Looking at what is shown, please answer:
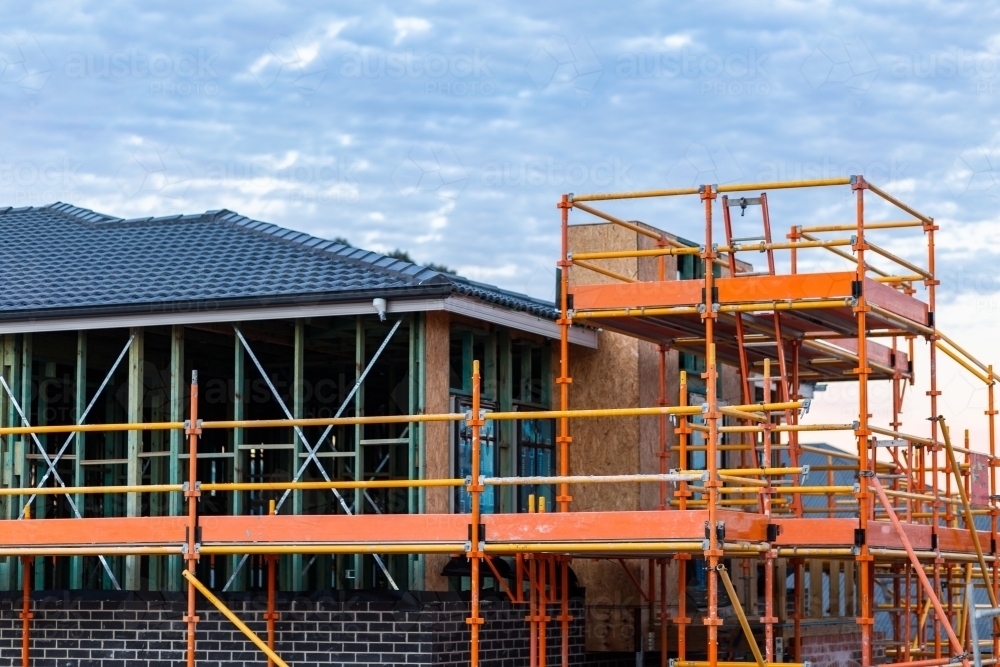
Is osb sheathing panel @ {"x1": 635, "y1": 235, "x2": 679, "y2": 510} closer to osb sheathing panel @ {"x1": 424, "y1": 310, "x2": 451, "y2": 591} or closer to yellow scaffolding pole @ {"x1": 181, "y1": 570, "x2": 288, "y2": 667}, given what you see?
osb sheathing panel @ {"x1": 424, "y1": 310, "x2": 451, "y2": 591}

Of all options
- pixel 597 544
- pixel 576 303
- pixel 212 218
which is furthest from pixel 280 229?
pixel 597 544

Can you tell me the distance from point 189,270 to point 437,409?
4.07 m

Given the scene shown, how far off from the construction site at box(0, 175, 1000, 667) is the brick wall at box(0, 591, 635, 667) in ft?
0.11

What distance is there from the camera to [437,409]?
17844 millimetres

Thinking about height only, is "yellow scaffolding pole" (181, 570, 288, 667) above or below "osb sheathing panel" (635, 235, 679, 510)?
below

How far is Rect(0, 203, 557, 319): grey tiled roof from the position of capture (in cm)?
1778

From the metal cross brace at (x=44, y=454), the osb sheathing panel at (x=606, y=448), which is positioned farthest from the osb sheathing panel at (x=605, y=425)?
the metal cross brace at (x=44, y=454)

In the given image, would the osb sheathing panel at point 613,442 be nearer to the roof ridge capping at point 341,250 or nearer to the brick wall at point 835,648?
the brick wall at point 835,648

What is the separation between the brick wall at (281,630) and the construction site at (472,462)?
33 mm

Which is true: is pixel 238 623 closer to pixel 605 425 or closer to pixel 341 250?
pixel 341 250

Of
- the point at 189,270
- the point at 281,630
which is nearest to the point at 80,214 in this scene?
the point at 189,270

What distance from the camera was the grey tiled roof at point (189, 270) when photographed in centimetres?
1778

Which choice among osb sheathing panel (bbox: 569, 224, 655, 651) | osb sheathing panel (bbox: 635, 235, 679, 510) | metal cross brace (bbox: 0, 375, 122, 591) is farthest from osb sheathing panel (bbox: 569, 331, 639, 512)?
metal cross brace (bbox: 0, 375, 122, 591)

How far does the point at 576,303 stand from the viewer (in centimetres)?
1839
